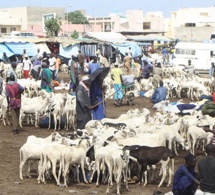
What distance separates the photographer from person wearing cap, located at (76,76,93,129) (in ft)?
37.7

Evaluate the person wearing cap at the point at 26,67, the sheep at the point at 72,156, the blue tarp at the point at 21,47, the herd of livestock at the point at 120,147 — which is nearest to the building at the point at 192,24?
the blue tarp at the point at 21,47

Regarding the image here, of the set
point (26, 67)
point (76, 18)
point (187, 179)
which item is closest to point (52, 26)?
point (76, 18)

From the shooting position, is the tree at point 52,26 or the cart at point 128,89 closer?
the cart at point 128,89

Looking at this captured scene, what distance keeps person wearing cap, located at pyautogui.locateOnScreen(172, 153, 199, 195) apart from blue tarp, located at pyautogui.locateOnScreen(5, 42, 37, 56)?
77.3 ft

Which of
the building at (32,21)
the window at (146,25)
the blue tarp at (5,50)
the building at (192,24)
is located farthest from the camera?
the window at (146,25)

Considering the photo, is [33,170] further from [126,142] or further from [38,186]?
[126,142]

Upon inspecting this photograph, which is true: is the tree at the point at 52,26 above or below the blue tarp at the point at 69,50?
above

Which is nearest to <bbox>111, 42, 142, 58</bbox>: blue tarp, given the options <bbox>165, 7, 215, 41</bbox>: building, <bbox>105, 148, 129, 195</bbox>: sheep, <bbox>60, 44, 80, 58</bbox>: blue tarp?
<bbox>60, 44, 80, 58</bbox>: blue tarp

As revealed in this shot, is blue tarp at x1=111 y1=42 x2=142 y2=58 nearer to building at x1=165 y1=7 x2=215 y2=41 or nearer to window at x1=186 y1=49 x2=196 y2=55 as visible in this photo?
window at x1=186 y1=49 x2=196 y2=55

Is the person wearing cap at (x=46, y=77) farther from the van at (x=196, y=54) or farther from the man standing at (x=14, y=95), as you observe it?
the van at (x=196, y=54)

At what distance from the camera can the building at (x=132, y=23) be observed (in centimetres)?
6688

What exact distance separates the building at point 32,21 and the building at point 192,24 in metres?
10.5

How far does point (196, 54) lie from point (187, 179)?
25.3m

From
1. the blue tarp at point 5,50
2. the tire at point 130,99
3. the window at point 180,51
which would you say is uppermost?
the blue tarp at point 5,50
